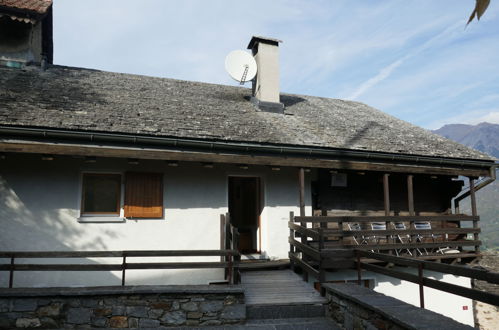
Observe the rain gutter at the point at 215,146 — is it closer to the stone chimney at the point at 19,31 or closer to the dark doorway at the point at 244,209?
the dark doorway at the point at 244,209

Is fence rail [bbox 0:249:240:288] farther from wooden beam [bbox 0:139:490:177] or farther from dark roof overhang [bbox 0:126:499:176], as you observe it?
dark roof overhang [bbox 0:126:499:176]

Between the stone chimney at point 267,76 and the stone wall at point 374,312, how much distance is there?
626 cm

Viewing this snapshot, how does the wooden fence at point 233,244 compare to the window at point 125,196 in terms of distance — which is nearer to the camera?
the wooden fence at point 233,244

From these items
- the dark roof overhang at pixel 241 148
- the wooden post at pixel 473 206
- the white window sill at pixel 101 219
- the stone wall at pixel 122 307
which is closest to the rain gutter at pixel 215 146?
the dark roof overhang at pixel 241 148

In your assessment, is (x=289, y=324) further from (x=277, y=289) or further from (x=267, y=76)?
(x=267, y=76)

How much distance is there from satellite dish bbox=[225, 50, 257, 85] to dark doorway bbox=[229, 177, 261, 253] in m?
3.20

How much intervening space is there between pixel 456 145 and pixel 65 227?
1088 centimetres

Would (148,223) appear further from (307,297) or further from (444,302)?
(444,302)

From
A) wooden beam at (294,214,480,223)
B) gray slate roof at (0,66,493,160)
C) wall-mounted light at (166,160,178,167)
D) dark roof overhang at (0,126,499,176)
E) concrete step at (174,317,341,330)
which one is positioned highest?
gray slate roof at (0,66,493,160)

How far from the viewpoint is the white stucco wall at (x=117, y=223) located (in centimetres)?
684

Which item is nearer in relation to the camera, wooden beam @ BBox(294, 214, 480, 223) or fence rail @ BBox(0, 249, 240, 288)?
fence rail @ BBox(0, 249, 240, 288)

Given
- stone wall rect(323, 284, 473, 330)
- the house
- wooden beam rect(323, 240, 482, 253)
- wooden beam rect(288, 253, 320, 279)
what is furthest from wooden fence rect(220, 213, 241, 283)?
wooden beam rect(323, 240, 482, 253)

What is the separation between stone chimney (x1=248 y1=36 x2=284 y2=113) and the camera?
1073cm

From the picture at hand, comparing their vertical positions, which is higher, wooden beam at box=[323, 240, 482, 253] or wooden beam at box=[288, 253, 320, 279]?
wooden beam at box=[323, 240, 482, 253]
